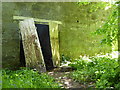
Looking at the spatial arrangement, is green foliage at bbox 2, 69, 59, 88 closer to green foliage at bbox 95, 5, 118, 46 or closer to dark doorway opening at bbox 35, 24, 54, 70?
green foliage at bbox 95, 5, 118, 46

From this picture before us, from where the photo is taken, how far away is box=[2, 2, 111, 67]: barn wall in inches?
253

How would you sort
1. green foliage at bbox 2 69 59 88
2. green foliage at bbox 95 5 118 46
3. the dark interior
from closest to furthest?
1. green foliage at bbox 2 69 59 88
2. green foliage at bbox 95 5 118 46
3. the dark interior

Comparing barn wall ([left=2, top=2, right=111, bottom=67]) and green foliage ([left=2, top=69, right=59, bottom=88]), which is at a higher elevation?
barn wall ([left=2, top=2, right=111, bottom=67])

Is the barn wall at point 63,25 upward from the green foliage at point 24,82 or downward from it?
upward

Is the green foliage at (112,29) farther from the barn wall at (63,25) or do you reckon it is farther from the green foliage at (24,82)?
the barn wall at (63,25)

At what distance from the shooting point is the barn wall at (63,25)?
21.1ft

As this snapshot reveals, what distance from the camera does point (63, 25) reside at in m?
8.09

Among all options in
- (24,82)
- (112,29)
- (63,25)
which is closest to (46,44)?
(63,25)

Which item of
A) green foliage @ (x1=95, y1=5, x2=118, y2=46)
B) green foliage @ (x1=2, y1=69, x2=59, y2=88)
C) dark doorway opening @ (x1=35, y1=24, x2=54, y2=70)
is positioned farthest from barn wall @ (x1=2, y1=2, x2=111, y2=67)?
green foliage @ (x1=95, y1=5, x2=118, y2=46)

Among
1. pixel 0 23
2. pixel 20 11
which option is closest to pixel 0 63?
pixel 0 23

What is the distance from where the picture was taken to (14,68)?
6.48 meters

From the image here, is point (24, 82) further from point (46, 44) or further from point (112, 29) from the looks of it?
point (46, 44)

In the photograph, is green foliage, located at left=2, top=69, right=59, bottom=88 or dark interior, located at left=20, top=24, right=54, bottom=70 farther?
dark interior, located at left=20, top=24, right=54, bottom=70

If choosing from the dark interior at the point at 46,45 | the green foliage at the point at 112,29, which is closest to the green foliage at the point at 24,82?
the green foliage at the point at 112,29
